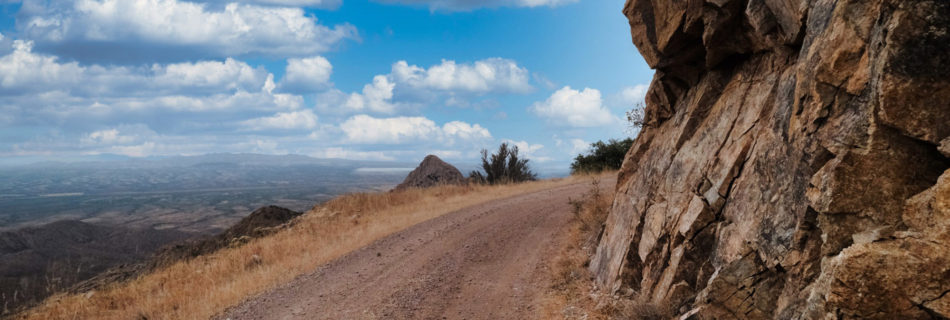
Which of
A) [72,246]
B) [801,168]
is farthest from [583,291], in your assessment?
[72,246]

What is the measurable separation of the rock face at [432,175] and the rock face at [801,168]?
2573cm

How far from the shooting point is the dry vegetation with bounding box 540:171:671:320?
773 centimetres

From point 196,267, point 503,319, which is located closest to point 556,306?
point 503,319

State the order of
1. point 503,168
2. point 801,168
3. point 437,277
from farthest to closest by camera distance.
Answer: point 503,168, point 437,277, point 801,168

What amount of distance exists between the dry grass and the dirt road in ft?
3.19

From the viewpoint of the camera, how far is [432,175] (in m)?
35.9

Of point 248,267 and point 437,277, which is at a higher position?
point 437,277

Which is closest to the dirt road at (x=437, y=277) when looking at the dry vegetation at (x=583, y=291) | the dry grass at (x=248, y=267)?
the dry vegetation at (x=583, y=291)

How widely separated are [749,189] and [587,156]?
31106 mm

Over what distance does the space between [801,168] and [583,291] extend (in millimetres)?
5620

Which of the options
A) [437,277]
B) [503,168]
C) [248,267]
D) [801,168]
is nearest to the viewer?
[801,168]

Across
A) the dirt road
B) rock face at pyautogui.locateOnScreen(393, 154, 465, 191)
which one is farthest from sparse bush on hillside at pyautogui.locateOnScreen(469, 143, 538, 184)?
the dirt road

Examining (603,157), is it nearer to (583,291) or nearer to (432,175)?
(432,175)

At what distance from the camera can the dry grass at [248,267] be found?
1253 centimetres
